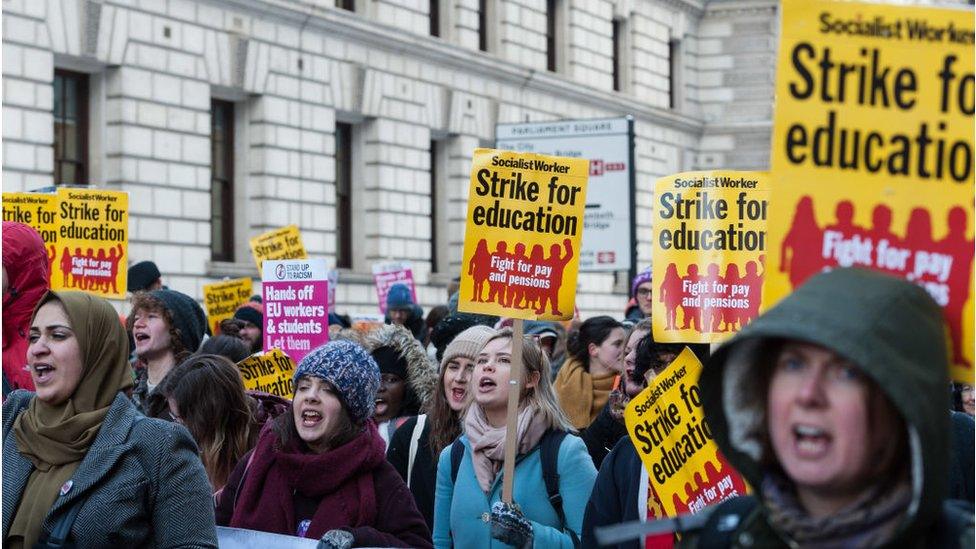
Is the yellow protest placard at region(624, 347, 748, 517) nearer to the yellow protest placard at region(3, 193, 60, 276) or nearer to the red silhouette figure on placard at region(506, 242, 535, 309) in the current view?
the red silhouette figure on placard at region(506, 242, 535, 309)

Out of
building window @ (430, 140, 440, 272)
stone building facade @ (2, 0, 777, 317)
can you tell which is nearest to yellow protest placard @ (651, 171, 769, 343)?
stone building facade @ (2, 0, 777, 317)

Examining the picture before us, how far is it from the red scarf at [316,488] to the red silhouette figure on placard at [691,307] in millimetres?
1361

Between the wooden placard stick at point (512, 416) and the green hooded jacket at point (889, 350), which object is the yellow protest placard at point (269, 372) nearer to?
the wooden placard stick at point (512, 416)

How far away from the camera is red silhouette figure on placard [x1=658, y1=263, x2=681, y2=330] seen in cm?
626

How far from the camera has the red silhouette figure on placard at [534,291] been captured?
23.0ft

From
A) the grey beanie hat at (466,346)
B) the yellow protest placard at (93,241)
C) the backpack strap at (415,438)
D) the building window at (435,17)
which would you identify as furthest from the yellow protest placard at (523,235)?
the building window at (435,17)

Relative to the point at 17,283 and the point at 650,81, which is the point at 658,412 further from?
the point at 650,81

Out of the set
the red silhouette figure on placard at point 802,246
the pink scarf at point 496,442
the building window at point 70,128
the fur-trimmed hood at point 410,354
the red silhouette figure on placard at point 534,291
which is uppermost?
the building window at point 70,128

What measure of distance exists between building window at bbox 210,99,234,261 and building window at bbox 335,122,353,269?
2.99m

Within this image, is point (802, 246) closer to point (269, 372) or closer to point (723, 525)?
point (723, 525)

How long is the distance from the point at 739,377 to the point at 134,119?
2032cm

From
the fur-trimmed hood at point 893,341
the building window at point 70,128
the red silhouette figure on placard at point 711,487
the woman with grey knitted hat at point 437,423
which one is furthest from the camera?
the building window at point 70,128

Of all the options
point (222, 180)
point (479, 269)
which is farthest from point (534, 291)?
point (222, 180)

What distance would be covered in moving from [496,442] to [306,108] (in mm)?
20832
